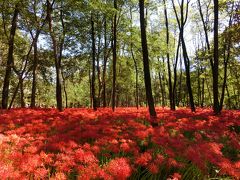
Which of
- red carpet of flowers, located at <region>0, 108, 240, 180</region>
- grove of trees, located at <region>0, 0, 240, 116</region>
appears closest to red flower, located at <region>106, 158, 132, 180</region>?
red carpet of flowers, located at <region>0, 108, 240, 180</region>

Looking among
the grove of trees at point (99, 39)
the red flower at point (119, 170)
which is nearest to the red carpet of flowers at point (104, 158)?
the red flower at point (119, 170)

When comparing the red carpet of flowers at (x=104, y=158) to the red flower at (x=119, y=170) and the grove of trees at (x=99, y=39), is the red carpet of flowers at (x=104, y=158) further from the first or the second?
the grove of trees at (x=99, y=39)

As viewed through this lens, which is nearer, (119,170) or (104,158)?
(119,170)

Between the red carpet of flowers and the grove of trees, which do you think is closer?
the red carpet of flowers

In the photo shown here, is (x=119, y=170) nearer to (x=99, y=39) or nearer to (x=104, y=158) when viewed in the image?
(x=104, y=158)

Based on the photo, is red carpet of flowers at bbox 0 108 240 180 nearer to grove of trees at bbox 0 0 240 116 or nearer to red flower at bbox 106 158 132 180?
red flower at bbox 106 158 132 180

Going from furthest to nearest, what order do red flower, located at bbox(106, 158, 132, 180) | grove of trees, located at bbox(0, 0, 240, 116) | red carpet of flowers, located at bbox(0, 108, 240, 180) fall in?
grove of trees, located at bbox(0, 0, 240, 116) → red carpet of flowers, located at bbox(0, 108, 240, 180) → red flower, located at bbox(106, 158, 132, 180)

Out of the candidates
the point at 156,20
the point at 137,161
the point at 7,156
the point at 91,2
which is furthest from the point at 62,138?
the point at 156,20

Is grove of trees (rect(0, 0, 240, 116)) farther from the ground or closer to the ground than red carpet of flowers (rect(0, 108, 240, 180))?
farther from the ground

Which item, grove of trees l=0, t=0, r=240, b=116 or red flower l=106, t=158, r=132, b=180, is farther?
grove of trees l=0, t=0, r=240, b=116

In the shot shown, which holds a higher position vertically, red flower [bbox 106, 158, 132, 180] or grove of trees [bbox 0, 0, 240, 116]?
grove of trees [bbox 0, 0, 240, 116]

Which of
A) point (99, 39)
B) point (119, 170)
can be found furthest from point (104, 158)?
point (99, 39)

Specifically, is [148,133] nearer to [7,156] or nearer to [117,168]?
[117,168]

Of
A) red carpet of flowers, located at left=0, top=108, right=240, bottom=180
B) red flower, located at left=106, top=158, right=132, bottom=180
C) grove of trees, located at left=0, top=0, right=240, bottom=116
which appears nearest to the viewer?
red flower, located at left=106, top=158, right=132, bottom=180
